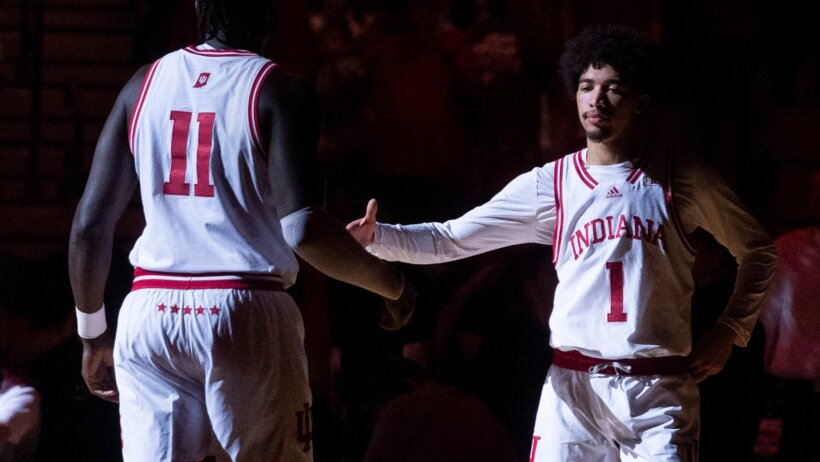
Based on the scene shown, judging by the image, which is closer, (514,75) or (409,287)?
(409,287)

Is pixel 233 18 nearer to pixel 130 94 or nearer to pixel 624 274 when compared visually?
pixel 130 94

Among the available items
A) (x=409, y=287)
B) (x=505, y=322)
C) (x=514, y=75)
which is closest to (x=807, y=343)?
(x=505, y=322)

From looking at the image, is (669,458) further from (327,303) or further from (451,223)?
(327,303)

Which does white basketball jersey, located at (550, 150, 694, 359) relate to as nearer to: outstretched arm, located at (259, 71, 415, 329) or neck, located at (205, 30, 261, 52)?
outstretched arm, located at (259, 71, 415, 329)

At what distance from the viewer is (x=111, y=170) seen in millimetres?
3393

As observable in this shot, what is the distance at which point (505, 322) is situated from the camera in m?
6.07

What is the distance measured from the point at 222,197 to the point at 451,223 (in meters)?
1.35

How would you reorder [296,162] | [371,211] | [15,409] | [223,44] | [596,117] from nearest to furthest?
[296,162] < [223,44] < [596,117] < [371,211] < [15,409]

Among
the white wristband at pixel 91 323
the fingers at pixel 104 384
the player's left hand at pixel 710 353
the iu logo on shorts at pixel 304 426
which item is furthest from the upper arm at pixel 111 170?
the player's left hand at pixel 710 353

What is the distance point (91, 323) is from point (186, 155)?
696 mm

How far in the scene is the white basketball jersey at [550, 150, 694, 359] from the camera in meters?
3.71

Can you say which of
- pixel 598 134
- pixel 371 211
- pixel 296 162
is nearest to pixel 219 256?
pixel 296 162

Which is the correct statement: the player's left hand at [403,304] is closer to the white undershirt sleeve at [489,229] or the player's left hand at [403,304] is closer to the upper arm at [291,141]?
the white undershirt sleeve at [489,229]

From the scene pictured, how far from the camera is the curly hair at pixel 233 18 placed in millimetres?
3416
